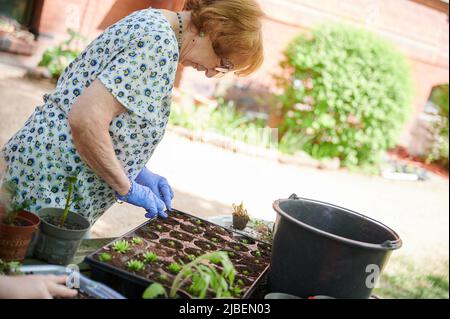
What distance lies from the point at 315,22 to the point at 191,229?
9.59 meters

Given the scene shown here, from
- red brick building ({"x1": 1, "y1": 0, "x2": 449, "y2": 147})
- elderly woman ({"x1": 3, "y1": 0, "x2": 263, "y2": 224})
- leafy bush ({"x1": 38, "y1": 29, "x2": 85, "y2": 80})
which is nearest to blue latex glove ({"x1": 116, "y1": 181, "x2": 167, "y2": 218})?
elderly woman ({"x1": 3, "y1": 0, "x2": 263, "y2": 224})

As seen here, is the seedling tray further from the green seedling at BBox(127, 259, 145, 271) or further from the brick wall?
the brick wall

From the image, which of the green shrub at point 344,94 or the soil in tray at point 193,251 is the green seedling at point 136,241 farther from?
the green shrub at point 344,94

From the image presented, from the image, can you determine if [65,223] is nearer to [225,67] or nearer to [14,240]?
[14,240]

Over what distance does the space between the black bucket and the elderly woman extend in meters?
0.57

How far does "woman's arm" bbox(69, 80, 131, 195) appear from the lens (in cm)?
173

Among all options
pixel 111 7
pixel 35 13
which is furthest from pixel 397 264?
pixel 35 13

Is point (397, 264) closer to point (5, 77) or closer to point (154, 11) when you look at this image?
point (154, 11)

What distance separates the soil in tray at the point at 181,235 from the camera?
193cm

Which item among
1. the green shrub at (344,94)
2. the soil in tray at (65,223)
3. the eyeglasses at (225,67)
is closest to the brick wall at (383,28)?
the green shrub at (344,94)

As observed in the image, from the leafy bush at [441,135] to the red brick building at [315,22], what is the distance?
0.47 meters

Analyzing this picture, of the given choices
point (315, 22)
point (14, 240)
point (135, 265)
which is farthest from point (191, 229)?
point (315, 22)

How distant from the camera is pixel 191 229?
6.71 ft
